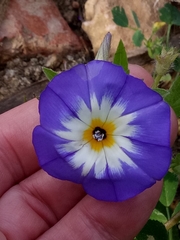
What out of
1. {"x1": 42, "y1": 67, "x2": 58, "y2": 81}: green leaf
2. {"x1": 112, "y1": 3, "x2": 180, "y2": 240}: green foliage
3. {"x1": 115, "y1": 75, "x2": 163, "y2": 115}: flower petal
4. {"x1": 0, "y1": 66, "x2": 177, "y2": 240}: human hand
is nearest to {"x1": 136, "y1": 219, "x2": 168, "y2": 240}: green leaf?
{"x1": 112, "y1": 3, "x2": 180, "y2": 240}: green foliage

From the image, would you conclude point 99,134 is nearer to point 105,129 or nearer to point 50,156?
point 105,129

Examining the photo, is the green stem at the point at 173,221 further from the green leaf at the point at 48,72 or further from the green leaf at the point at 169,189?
the green leaf at the point at 48,72

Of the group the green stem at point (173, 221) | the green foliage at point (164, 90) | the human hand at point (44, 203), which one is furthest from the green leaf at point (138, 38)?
the green stem at point (173, 221)

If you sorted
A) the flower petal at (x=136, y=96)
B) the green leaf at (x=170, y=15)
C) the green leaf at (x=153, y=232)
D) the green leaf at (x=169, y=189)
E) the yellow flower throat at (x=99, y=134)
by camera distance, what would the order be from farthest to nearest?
the green leaf at (x=170, y=15), the green leaf at (x=169, y=189), the green leaf at (x=153, y=232), the yellow flower throat at (x=99, y=134), the flower petal at (x=136, y=96)

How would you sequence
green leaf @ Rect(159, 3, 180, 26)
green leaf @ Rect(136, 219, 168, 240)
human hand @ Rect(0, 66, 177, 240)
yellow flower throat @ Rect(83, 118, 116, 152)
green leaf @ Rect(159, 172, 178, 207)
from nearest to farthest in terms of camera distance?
yellow flower throat @ Rect(83, 118, 116, 152)
human hand @ Rect(0, 66, 177, 240)
green leaf @ Rect(136, 219, 168, 240)
green leaf @ Rect(159, 172, 178, 207)
green leaf @ Rect(159, 3, 180, 26)

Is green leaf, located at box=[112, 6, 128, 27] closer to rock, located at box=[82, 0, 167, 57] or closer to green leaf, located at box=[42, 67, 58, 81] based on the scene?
rock, located at box=[82, 0, 167, 57]

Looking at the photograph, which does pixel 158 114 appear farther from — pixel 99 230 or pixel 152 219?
pixel 152 219
